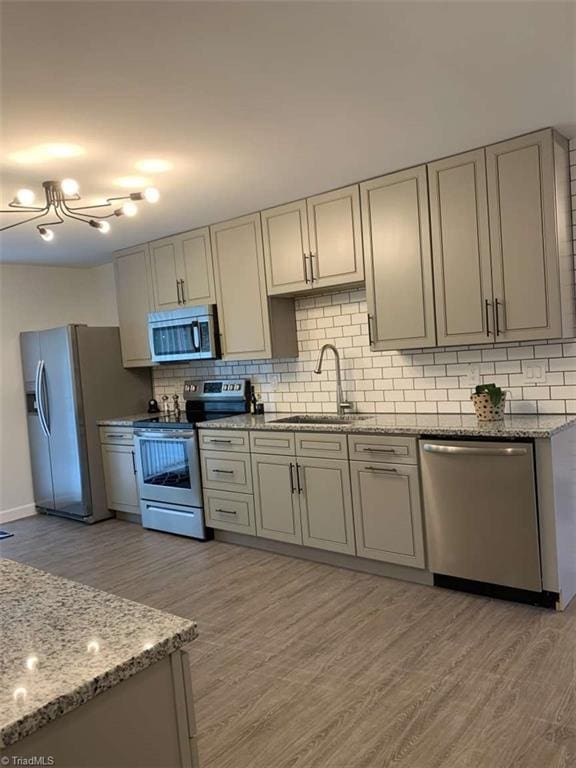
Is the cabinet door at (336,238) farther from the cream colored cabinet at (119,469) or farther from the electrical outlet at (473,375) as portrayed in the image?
the cream colored cabinet at (119,469)

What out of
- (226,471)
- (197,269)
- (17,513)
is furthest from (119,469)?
(197,269)

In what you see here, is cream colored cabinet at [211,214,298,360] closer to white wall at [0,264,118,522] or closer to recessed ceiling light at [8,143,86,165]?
recessed ceiling light at [8,143,86,165]

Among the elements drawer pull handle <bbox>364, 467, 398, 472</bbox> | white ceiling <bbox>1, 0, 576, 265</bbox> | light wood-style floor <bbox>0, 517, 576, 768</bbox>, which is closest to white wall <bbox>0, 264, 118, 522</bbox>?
light wood-style floor <bbox>0, 517, 576, 768</bbox>

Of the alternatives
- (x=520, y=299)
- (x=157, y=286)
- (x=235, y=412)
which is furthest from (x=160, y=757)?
(x=157, y=286)

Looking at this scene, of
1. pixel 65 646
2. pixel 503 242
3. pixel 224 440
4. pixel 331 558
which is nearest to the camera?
pixel 65 646

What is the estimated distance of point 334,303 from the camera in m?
4.29

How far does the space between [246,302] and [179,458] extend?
1322 mm

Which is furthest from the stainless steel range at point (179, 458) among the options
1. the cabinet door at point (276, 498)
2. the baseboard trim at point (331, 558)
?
the cabinet door at point (276, 498)

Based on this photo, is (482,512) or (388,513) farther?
(388,513)

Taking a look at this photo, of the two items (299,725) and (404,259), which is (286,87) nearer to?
(404,259)

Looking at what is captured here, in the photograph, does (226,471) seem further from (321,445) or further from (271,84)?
(271,84)

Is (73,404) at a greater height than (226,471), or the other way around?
(73,404)

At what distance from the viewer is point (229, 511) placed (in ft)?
14.1

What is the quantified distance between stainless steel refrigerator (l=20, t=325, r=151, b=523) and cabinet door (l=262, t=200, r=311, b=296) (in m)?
1.99
